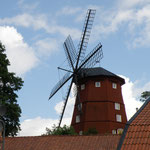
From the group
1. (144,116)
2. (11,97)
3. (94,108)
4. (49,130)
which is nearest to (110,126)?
(94,108)

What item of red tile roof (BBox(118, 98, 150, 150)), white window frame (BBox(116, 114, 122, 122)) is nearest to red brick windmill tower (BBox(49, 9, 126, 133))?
white window frame (BBox(116, 114, 122, 122))

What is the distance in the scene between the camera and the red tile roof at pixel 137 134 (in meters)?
10.9

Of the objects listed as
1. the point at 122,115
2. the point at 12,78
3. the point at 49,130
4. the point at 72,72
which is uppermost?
the point at 72,72

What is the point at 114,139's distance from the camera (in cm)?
1894

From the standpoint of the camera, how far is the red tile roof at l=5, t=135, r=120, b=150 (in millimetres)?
18406

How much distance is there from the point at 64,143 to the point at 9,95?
10.5 meters

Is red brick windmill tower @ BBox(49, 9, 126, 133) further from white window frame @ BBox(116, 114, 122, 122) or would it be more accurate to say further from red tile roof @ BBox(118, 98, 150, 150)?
red tile roof @ BBox(118, 98, 150, 150)

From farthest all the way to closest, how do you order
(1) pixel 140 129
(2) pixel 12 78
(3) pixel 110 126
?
(3) pixel 110 126
(2) pixel 12 78
(1) pixel 140 129

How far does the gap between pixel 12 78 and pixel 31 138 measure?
372 inches

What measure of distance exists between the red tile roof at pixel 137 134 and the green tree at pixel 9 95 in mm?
15816

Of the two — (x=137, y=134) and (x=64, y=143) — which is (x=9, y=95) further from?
(x=137, y=134)

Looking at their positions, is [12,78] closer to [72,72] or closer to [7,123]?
[7,123]

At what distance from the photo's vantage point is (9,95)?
27.4 m

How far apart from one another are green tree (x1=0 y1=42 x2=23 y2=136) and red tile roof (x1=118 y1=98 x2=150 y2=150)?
623 inches
